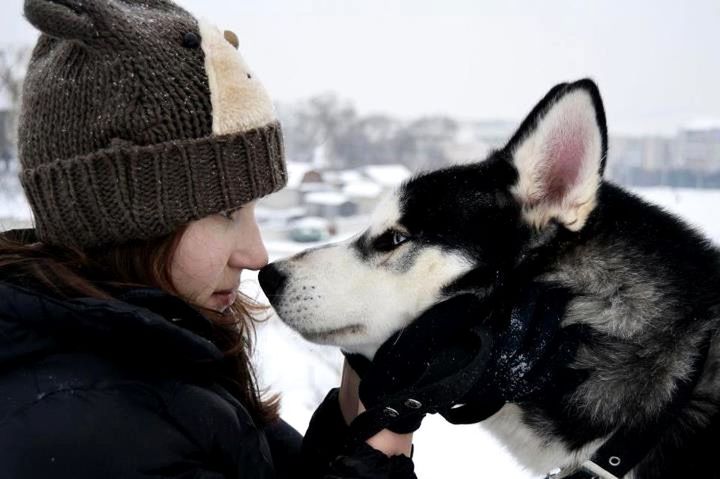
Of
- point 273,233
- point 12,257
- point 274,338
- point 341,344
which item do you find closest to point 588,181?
point 341,344

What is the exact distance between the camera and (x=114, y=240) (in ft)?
5.93

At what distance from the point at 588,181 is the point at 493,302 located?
1.47 ft

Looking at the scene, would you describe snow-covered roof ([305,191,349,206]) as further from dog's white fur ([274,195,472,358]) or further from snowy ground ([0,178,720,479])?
dog's white fur ([274,195,472,358])

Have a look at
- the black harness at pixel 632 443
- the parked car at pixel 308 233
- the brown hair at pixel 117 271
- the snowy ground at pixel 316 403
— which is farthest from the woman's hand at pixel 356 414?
the parked car at pixel 308 233

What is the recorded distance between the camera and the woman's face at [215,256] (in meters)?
1.90

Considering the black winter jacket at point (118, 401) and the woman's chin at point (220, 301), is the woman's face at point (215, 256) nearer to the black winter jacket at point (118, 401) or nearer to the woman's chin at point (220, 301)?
the woman's chin at point (220, 301)

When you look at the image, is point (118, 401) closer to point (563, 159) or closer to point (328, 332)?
point (328, 332)

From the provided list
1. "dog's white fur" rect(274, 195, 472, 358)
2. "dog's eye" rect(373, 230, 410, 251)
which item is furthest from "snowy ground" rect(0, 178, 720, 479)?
"dog's eye" rect(373, 230, 410, 251)

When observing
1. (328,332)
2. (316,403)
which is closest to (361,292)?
(328,332)

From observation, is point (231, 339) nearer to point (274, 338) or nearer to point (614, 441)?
point (614, 441)

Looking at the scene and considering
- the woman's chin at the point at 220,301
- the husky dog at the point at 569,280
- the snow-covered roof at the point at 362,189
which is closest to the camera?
the husky dog at the point at 569,280

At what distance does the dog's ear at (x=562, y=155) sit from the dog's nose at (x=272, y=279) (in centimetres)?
82

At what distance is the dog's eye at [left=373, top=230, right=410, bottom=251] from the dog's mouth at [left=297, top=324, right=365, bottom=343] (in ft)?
0.89

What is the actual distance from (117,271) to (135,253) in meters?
0.07
